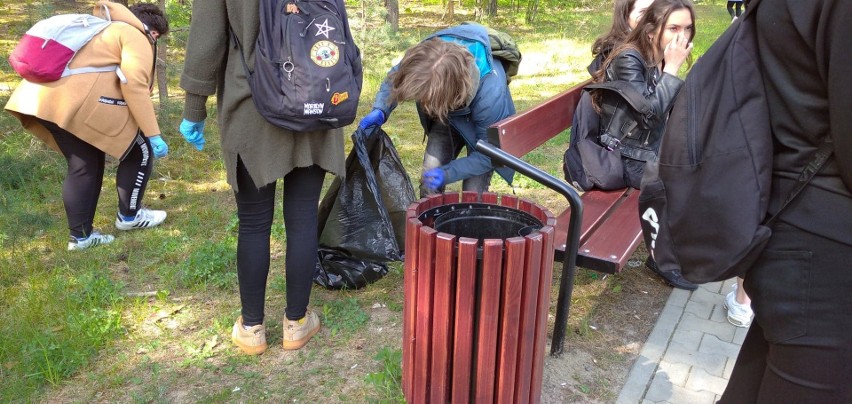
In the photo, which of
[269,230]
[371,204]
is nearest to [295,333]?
[269,230]

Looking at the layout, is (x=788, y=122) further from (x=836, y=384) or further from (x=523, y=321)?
(x=523, y=321)

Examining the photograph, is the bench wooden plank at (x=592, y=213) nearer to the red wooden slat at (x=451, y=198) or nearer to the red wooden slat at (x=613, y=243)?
the red wooden slat at (x=613, y=243)

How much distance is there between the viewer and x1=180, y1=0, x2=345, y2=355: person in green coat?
2623mm

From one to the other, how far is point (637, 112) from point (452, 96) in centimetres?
104

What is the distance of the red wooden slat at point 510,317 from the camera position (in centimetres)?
225

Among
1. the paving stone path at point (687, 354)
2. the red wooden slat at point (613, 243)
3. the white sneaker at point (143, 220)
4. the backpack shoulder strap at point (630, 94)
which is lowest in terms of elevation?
the white sneaker at point (143, 220)

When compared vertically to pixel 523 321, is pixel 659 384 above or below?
below

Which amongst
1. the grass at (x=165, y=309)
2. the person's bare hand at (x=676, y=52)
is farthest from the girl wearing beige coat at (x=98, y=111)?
the person's bare hand at (x=676, y=52)

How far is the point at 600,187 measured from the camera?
387 centimetres

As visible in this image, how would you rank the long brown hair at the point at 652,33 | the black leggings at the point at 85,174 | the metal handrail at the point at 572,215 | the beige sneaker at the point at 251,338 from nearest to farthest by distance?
the metal handrail at the point at 572,215 → the beige sneaker at the point at 251,338 → the long brown hair at the point at 652,33 → the black leggings at the point at 85,174

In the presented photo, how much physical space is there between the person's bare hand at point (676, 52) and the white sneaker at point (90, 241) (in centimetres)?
350

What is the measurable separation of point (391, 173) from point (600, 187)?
1185mm

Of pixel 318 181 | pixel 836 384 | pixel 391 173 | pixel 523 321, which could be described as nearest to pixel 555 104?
pixel 391 173

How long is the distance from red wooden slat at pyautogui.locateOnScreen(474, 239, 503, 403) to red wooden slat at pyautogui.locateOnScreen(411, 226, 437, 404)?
0.17 meters
